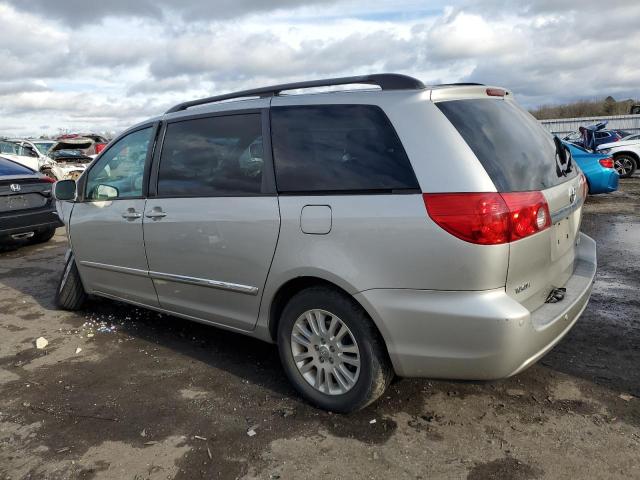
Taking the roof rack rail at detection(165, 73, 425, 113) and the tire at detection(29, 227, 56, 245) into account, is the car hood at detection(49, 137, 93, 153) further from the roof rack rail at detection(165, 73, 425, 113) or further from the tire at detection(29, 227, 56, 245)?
the roof rack rail at detection(165, 73, 425, 113)

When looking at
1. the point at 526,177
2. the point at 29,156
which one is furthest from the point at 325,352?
the point at 29,156

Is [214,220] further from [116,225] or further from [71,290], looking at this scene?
[71,290]

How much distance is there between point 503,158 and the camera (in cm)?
272

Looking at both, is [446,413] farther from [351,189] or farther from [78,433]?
[78,433]

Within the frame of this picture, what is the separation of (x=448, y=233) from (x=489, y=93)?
109cm

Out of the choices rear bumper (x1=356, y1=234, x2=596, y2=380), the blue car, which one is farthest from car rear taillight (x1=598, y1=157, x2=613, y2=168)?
rear bumper (x1=356, y1=234, x2=596, y2=380)

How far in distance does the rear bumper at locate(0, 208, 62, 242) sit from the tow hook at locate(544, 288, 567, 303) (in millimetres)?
7522

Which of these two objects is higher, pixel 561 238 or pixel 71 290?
pixel 561 238

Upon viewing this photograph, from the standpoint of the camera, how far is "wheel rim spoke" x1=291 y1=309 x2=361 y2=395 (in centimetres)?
299

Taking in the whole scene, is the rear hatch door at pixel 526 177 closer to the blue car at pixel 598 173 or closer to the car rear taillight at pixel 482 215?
the car rear taillight at pixel 482 215

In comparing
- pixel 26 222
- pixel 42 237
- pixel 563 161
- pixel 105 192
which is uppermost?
pixel 563 161

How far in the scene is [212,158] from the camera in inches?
142

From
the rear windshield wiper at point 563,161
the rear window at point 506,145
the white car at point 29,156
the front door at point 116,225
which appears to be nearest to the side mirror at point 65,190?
the front door at point 116,225

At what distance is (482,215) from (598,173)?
9.23 m
